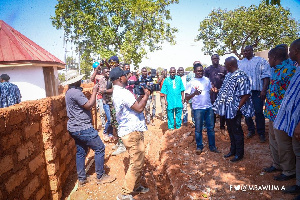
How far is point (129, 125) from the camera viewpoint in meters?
2.78

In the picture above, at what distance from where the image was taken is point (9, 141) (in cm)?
209

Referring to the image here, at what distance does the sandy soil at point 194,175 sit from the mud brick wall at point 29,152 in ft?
2.02

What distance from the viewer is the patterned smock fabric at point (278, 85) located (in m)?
2.75

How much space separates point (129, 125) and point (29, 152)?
137cm

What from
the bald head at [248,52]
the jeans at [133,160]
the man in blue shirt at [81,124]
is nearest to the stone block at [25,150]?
the man in blue shirt at [81,124]

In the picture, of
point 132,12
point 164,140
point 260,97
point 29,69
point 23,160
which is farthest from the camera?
point 132,12

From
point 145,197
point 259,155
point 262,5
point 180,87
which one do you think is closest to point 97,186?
point 145,197

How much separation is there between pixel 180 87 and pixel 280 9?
1577 centimetres

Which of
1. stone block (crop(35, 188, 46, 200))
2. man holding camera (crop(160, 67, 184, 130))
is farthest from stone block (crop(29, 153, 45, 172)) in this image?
man holding camera (crop(160, 67, 184, 130))

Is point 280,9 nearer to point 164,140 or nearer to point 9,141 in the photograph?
point 164,140

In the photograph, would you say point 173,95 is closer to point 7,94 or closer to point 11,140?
point 11,140

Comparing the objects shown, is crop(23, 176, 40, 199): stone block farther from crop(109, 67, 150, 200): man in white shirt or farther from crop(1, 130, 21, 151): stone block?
crop(109, 67, 150, 200): man in white shirt

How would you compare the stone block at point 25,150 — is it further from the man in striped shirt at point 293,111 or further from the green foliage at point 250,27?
the green foliage at point 250,27

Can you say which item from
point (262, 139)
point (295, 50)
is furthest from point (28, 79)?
point (295, 50)
